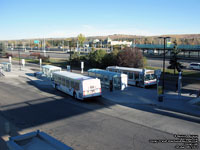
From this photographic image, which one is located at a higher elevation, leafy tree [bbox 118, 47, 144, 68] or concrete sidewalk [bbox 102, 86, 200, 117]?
leafy tree [bbox 118, 47, 144, 68]

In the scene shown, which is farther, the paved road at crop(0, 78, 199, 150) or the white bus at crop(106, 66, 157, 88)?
the white bus at crop(106, 66, 157, 88)

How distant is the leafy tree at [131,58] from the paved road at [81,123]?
1961 cm

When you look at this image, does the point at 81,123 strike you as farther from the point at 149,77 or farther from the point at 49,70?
the point at 49,70

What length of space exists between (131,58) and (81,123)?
1049 inches

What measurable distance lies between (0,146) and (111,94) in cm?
1377

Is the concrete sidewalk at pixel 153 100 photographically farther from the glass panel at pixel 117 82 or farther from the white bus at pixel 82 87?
the white bus at pixel 82 87

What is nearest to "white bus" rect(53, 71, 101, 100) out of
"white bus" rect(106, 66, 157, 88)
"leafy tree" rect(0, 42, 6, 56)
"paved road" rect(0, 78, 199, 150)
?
"paved road" rect(0, 78, 199, 150)

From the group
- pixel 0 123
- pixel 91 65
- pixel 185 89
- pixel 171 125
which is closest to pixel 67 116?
pixel 0 123

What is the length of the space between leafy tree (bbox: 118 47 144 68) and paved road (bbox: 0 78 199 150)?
19614 mm

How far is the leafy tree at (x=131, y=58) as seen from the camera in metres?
39.0

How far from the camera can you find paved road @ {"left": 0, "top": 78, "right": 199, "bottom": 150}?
437 inches

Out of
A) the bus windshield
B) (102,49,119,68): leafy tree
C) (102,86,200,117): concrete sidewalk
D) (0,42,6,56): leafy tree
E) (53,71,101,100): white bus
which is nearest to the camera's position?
(102,86,200,117): concrete sidewalk

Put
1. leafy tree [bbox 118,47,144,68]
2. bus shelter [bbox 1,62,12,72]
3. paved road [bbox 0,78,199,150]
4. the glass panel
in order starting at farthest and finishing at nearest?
1. bus shelter [bbox 1,62,12,72]
2. leafy tree [bbox 118,47,144,68]
3. the glass panel
4. paved road [bbox 0,78,199,150]

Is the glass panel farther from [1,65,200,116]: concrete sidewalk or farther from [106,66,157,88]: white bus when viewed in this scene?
[106,66,157,88]: white bus
